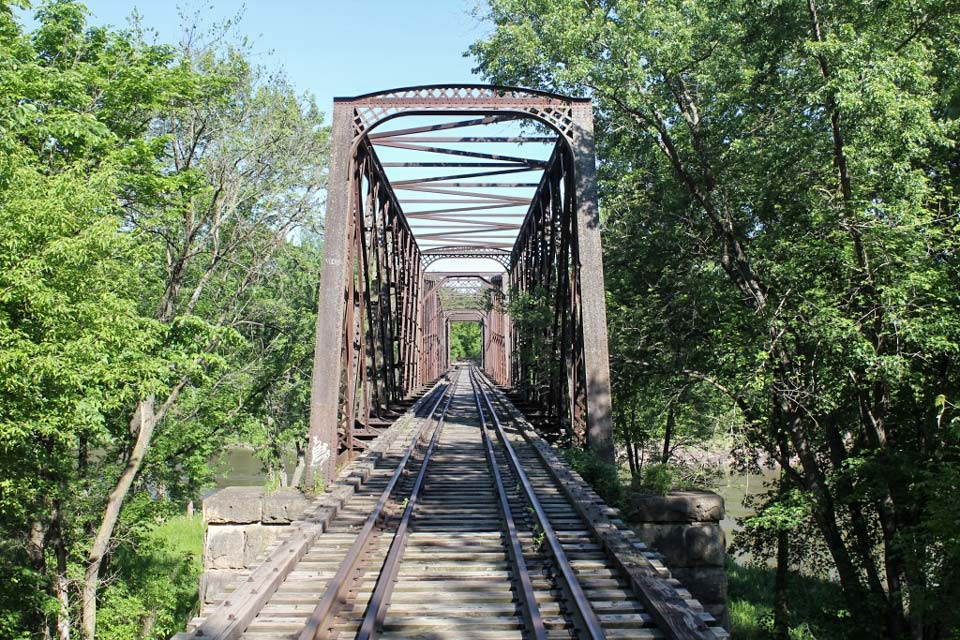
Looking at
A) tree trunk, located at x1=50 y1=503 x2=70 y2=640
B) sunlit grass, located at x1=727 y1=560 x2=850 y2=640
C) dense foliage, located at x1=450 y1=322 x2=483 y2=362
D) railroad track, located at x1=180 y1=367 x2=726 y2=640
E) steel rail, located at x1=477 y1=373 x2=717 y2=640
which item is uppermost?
dense foliage, located at x1=450 y1=322 x2=483 y2=362

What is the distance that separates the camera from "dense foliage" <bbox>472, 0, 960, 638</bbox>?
906cm

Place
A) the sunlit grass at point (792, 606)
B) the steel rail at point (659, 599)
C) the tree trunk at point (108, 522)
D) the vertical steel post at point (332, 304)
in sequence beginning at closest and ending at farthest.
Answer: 1. the steel rail at point (659, 599)
2. the vertical steel post at point (332, 304)
3. the sunlit grass at point (792, 606)
4. the tree trunk at point (108, 522)

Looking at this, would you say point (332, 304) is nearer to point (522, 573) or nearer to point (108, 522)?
point (522, 573)

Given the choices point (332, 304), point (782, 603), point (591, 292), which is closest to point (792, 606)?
point (782, 603)

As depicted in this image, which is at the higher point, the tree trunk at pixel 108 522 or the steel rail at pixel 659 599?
the steel rail at pixel 659 599

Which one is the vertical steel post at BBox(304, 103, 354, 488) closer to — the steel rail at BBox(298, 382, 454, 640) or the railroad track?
the railroad track

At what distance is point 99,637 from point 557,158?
15.1 metres

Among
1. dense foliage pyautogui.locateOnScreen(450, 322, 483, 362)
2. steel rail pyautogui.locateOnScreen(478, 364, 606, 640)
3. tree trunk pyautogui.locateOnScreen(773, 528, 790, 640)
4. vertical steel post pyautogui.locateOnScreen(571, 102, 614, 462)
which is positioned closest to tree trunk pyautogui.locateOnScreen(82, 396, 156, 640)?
Answer: vertical steel post pyautogui.locateOnScreen(571, 102, 614, 462)

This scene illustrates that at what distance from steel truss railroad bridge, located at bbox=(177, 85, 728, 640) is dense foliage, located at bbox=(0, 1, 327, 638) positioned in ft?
11.8

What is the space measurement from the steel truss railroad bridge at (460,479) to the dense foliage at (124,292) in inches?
142

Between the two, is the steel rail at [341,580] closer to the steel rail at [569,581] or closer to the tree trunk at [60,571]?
the steel rail at [569,581]

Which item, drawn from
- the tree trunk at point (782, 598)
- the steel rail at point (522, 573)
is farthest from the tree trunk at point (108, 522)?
the tree trunk at point (782, 598)

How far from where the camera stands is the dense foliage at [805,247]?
906 cm

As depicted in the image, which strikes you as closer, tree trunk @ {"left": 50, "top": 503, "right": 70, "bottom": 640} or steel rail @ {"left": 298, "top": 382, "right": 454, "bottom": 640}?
steel rail @ {"left": 298, "top": 382, "right": 454, "bottom": 640}
